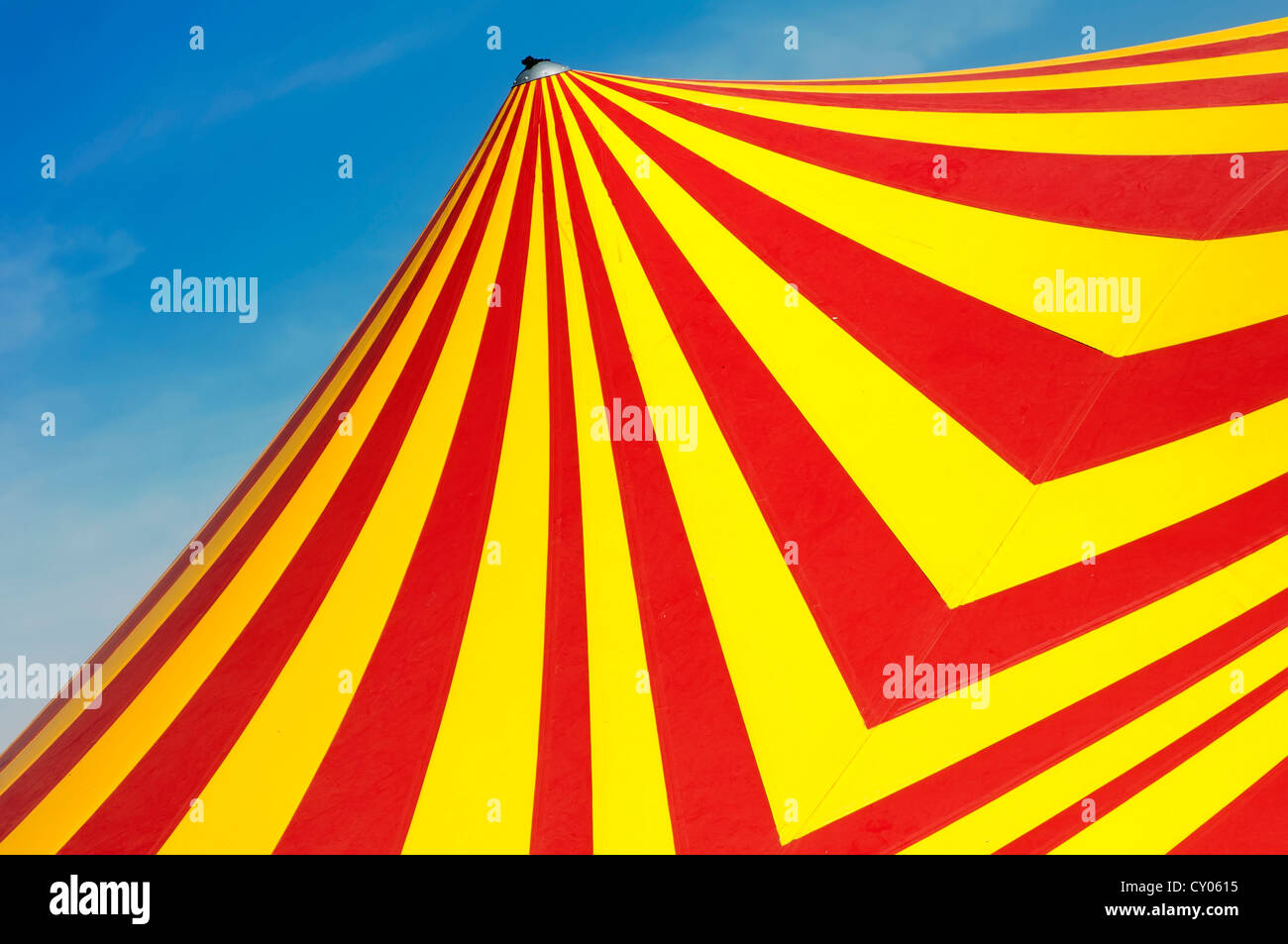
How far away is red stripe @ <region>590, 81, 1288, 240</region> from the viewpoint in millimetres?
4426

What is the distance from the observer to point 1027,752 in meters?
3.40

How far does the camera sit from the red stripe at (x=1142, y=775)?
322 cm

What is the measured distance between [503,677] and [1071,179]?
11.4ft

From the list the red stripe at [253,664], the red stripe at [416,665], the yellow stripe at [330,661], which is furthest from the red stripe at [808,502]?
the red stripe at [253,664]

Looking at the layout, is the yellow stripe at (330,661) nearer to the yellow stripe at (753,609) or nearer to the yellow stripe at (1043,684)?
the yellow stripe at (753,609)

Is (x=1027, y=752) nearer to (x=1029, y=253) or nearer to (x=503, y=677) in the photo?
(x=503, y=677)

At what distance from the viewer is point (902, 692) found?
361cm

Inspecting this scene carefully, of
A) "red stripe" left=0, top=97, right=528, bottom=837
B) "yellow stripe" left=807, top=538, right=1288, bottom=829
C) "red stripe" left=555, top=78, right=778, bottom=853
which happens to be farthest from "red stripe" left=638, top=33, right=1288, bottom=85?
"yellow stripe" left=807, top=538, right=1288, bottom=829

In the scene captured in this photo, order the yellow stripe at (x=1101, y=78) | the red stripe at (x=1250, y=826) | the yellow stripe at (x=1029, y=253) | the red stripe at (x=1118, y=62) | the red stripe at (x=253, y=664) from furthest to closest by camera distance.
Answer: the red stripe at (x=1118, y=62), the yellow stripe at (x=1101, y=78), the yellow stripe at (x=1029, y=253), the red stripe at (x=253, y=664), the red stripe at (x=1250, y=826)

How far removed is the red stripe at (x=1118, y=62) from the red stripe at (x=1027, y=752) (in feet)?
11.5

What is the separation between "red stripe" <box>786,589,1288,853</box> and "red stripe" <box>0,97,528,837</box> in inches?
121

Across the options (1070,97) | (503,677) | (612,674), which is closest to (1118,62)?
(1070,97)
